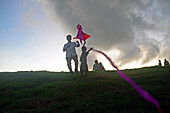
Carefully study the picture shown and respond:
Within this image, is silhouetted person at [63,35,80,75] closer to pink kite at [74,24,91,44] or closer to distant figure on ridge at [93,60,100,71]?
pink kite at [74,24,91,44]

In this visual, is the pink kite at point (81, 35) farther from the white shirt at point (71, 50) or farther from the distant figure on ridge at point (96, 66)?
the distant figure on ridge at point (96, 66)

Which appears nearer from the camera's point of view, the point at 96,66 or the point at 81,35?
the point at 81,35

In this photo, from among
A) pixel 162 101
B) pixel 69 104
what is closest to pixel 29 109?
pixel 69 104

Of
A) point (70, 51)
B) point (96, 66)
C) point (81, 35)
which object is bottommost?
point (96, 66)

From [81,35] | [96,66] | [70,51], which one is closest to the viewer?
[81,35]

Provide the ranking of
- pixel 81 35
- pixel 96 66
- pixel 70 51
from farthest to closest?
pixel 96 66, pixel 70 51, pixel 81 35

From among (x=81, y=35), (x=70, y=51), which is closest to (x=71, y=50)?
(x=70, y=51)

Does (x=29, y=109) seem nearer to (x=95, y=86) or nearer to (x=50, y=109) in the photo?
(x=50, y=109)

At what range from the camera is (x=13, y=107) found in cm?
716

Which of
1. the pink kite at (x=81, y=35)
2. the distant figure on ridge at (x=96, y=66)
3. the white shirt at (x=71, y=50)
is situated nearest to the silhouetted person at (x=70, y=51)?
the white shirt at (x=71, y=50)

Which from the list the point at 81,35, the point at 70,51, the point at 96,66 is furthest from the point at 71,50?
the point at 96,66

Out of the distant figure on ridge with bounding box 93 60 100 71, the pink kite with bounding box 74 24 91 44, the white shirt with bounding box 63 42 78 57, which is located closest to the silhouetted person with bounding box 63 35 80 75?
the white shirt with bounding box 63 42 78 57

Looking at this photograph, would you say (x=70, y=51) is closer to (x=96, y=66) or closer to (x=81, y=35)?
(x=81, y=35)

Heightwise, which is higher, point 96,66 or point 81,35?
point 81,35
